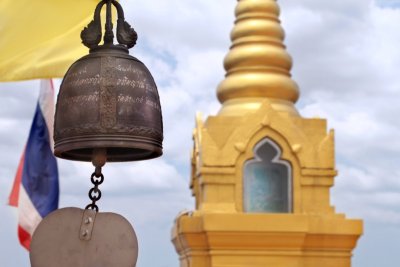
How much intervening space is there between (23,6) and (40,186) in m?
5.35

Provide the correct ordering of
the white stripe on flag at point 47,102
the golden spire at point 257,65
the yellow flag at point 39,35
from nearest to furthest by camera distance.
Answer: the yellow flag at point 39,35, the white stripe on flag at point 47,102, the golden spire at point 257,65

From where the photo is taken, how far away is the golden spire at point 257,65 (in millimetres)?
14453

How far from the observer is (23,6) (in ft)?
20.0

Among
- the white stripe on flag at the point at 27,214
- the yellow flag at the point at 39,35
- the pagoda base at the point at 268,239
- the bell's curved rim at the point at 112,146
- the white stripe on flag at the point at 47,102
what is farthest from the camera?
the pagoda base at the point at 268,239

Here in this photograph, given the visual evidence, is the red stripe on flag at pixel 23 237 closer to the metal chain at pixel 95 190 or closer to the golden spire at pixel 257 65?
the golden spire at pixel 257 65

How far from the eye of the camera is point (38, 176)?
1109cm

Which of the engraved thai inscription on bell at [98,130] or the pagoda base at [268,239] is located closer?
the engraved thai inscription on bell at [98,130]

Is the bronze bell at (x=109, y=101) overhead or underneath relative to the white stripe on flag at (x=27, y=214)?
underneath

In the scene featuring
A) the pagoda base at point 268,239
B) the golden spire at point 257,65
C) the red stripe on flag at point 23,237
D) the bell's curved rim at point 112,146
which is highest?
the golden spire at point 257,65

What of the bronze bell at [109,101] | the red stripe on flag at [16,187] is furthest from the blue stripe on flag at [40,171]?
the bronze bell at [109,101]

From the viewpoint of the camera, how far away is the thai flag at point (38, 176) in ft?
35.6

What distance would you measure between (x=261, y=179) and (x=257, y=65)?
205cm

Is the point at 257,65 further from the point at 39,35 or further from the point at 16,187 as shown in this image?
the point at 39,35

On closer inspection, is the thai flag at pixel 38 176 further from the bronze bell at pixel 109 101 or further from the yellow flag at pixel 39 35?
the bronze bell at pixel 109 101
